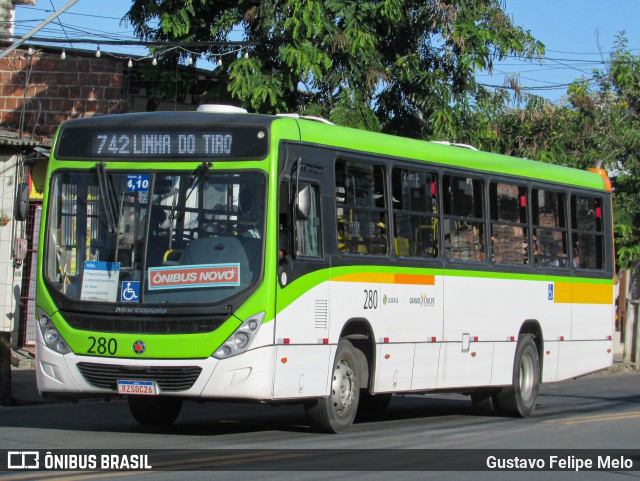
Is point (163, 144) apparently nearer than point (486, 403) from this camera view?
Yes

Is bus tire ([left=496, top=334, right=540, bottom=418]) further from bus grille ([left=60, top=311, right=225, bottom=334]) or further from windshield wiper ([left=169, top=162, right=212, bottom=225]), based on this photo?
windshield wiper ([left=169, top=162, right=212, bottom=225])

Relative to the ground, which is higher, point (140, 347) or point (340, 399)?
point (140, 347)

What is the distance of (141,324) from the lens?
11234mm

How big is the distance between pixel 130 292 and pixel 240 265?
1.09m

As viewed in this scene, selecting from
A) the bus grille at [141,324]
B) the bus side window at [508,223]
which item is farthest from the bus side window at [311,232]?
the bus side window at [508,223]

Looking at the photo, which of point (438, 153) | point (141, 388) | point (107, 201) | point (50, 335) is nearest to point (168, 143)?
point (107, 201)

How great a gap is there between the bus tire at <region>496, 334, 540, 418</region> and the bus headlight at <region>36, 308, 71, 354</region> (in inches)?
266

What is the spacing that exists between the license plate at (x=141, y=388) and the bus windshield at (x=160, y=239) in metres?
0.77

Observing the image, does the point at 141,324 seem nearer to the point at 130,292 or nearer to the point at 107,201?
the point at 130,292

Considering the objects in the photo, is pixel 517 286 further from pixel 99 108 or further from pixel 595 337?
pixel 99 108

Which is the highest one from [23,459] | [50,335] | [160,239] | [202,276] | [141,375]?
[160,239]

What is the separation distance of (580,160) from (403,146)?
15379mm

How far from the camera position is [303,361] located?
38.3 feet

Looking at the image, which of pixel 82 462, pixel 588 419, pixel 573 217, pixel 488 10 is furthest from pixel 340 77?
pixel 82 462
